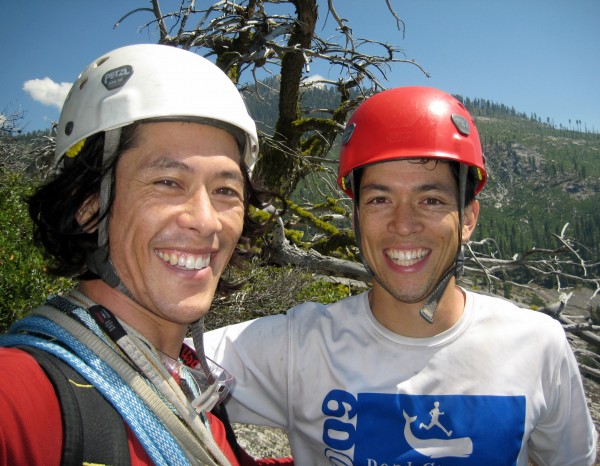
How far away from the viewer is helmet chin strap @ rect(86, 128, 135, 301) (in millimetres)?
1929

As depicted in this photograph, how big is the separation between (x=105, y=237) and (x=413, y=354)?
1865 mm

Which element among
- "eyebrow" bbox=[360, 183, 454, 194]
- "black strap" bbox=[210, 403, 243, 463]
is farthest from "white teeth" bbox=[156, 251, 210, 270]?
"eyebrow" bbox=[360, 183, 454, 194]

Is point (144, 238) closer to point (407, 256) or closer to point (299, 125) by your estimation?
point (407, 256)

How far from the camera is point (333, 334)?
2.71 m

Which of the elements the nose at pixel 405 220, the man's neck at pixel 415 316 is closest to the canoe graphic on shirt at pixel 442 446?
the man's neck at pixel 415 316

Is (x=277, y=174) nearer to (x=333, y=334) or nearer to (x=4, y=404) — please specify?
(x=333, y=334)

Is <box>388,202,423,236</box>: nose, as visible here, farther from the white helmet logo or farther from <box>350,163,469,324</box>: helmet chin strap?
the white helmet logo

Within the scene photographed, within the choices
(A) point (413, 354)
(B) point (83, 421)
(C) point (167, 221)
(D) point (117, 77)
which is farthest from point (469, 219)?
(B) point (83, 421)

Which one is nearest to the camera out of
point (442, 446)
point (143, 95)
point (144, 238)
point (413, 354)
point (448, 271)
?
point (144, 238)

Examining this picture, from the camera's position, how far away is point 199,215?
192cm

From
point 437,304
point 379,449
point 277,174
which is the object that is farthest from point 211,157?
point 277,174

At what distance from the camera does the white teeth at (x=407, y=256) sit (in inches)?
107

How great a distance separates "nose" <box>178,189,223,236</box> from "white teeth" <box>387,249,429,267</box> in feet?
4.19

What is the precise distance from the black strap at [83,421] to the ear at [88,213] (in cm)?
77
